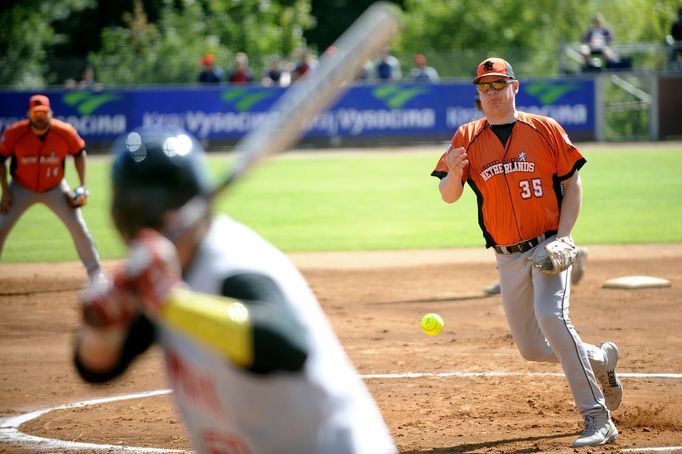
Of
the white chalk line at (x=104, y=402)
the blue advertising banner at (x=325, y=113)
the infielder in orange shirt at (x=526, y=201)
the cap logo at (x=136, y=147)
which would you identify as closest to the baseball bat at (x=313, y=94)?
the cap logo at (x=136, y=147)

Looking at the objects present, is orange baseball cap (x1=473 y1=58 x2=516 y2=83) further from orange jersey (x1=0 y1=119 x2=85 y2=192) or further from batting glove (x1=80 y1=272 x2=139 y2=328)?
orange jersey (x1=0 y1=119 x2=85 y2=192)

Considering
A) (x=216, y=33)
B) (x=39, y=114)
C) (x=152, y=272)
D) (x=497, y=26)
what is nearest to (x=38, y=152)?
(x=39, y=114)

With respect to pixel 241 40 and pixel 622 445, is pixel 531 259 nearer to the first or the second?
pixel 622 445

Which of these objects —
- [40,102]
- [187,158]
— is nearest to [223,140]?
[40,102]

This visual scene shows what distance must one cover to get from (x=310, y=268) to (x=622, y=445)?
794 cm

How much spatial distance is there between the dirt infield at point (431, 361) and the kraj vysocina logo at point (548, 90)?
16439mm

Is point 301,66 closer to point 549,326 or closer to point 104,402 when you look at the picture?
point 104,402

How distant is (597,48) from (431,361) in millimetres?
24696

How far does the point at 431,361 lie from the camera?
30.1ft

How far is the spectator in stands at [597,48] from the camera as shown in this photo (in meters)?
31.8

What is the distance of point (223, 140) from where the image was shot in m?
30.2

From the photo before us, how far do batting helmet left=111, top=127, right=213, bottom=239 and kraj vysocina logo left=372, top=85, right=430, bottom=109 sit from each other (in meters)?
27.8

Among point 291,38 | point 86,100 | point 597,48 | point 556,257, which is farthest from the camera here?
point 291,38

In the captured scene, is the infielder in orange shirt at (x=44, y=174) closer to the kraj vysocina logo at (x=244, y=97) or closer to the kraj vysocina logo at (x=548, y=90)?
the kraj vysocina logo at (x=244, y=97)
